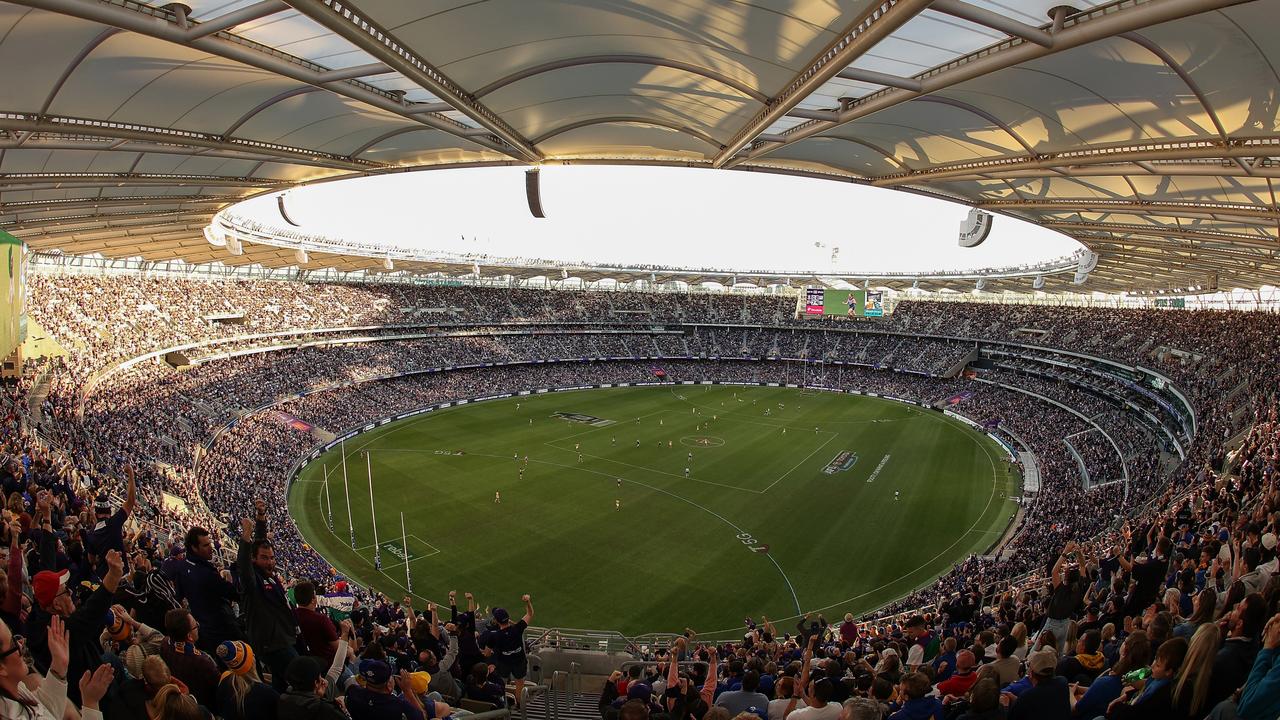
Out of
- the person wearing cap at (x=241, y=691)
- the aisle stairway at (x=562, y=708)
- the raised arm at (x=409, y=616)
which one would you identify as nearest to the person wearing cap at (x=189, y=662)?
the person wearing cap at (x=241, y=691)

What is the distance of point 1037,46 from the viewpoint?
25.0 ft

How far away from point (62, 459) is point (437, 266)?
45675 millimetres

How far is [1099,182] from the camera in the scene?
14438mm

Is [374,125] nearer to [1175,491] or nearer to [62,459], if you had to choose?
[62,459]

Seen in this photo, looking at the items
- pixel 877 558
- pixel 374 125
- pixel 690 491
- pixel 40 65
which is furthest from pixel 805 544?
pixel 40 65

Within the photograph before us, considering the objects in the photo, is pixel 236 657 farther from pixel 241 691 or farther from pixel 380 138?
pixel 380 138

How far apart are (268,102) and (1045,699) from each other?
13.6 meters

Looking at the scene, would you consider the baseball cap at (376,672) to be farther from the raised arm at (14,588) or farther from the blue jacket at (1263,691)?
the blue jacket at (1263,691)

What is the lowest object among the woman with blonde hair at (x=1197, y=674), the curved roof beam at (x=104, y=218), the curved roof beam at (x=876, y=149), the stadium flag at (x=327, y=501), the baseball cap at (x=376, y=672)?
the stadium flag at (x=327, y=501)

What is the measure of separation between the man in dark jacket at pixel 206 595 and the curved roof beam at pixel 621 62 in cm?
827

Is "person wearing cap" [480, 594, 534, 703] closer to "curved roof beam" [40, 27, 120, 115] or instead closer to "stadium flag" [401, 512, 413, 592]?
"curved roof beam" [40, 27, 120, 115]

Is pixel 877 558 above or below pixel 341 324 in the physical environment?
below

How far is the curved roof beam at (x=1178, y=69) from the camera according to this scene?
7.81 meters

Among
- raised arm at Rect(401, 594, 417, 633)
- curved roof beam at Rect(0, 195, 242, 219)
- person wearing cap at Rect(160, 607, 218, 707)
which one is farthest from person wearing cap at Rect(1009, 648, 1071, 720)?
curved roof beam at Rect(0, 195, 242, 219)
